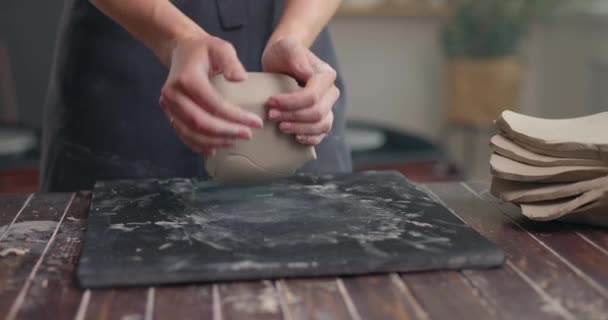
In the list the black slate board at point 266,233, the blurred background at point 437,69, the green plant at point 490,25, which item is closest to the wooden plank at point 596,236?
the black slate board at point 266,233

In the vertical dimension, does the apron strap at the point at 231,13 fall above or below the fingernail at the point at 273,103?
above

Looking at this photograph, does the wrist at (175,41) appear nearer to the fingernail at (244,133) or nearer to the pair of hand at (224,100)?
the pair of hand at (224,100)

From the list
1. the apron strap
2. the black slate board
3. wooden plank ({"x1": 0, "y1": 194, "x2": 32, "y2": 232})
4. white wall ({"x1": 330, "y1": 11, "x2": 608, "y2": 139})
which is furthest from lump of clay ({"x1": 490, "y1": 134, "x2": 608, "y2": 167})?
white wall ({"x1": 330, "y1": 11, "x2": 608, "y2": 139})

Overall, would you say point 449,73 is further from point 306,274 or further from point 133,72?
point 306,274

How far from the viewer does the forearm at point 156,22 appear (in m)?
0.88

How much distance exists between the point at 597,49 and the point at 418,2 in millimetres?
648

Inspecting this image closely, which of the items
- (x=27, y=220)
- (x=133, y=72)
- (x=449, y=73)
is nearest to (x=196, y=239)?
(x=27, y=220)

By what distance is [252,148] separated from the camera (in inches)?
32.4

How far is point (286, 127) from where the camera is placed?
2.64 ft

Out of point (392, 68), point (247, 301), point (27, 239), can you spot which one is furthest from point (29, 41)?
point (247, 301)

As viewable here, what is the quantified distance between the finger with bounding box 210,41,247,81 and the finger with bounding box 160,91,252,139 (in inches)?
2.0

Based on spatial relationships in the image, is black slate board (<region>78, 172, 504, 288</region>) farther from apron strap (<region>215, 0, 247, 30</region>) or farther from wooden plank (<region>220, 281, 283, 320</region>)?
apron strap (<region>215, 0, 247, 30</region>)

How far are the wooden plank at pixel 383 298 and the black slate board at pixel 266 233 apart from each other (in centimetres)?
1

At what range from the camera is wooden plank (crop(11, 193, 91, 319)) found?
0.59 metres
